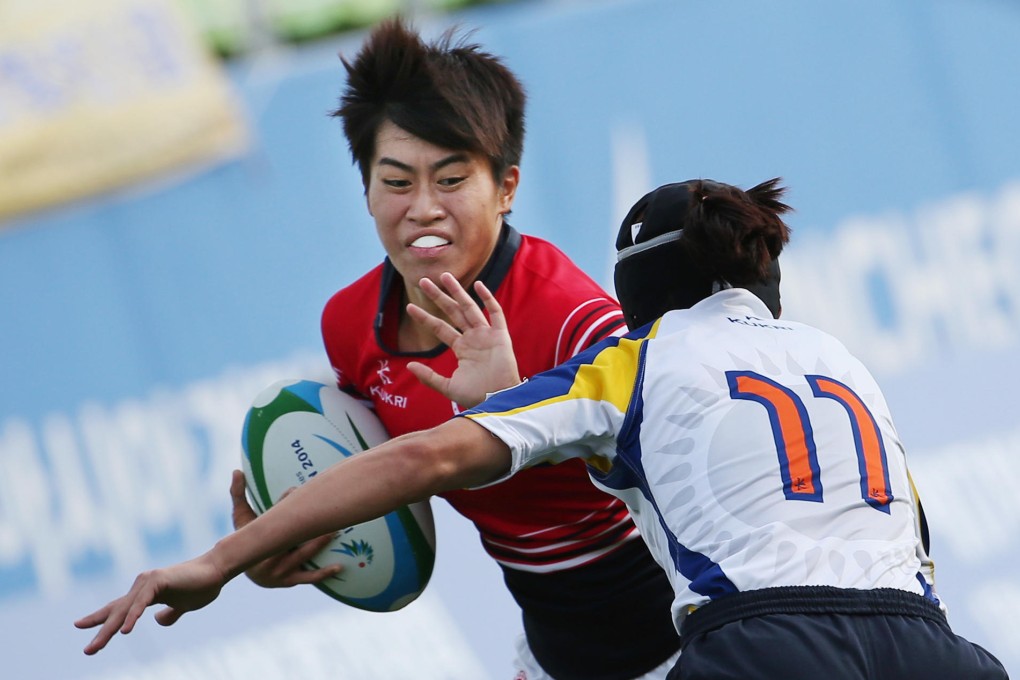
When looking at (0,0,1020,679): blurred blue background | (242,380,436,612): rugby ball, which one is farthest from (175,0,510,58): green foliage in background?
(242,380,436,612): rugby ball

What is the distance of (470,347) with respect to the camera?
95.0 inches

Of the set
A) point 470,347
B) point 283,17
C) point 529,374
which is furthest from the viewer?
point 283,17

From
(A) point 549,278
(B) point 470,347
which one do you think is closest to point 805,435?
(B) point 470,347

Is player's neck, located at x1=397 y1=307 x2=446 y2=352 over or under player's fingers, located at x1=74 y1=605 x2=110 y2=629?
over

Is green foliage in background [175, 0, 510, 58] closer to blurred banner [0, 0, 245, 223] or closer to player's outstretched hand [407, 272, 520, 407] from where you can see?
blurred banner [0, 0, 245, 223]

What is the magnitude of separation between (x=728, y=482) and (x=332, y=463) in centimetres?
116

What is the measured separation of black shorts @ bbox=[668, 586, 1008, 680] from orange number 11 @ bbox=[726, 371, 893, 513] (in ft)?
0.51

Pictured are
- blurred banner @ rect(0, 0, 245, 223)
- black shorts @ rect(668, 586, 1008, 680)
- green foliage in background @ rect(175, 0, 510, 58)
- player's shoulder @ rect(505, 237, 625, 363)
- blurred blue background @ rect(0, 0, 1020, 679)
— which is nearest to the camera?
black shorts @ rect(668, 586, 1008, 680)

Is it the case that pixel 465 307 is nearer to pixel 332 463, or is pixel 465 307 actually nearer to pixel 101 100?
pixel 332 463

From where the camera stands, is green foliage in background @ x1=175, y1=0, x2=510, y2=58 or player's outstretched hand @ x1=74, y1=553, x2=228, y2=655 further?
green foliage in background @ x1=175, y1=0, x2=510, y2=58

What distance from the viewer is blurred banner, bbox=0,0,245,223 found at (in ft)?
→ 20.2

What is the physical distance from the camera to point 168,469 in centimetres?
587

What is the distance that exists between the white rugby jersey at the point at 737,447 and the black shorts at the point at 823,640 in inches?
1.1

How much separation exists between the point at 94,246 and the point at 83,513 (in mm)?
1233
